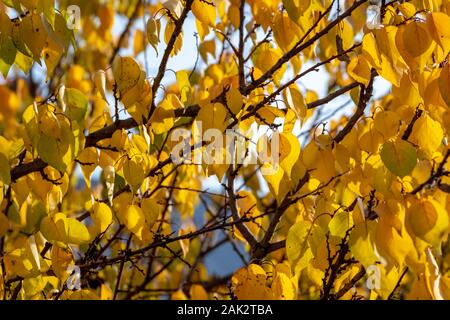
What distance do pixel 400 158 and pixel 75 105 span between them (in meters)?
0.68

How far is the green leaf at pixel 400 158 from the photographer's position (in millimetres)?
1481

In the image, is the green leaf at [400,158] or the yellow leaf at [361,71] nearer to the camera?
the green leaf at [400,158]

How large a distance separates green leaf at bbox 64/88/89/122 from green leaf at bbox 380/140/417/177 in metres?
0.63

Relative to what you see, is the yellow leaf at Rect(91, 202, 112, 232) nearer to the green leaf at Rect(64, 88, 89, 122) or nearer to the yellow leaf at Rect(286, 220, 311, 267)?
the green leaf at Rect(64, 88, 89, 122)

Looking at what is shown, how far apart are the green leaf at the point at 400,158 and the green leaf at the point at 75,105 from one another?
0.63 m

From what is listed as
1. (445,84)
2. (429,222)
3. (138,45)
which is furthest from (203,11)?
(138,45)

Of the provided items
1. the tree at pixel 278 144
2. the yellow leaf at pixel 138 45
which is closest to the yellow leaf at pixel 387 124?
the tree at pixel 278 144

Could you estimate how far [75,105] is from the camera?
1.65m

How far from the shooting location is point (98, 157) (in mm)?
1923

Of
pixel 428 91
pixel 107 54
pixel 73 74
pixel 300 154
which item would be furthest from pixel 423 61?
pixel 107 54

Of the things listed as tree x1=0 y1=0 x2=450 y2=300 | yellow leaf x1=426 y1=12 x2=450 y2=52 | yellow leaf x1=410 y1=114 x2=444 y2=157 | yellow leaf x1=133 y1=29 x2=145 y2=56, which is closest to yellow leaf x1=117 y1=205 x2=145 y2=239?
tree x1=0 y1=0 x2=450 y2=300

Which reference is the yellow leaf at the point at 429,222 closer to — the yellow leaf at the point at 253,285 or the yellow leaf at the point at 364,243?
the yellow leaf at the point at 364,243

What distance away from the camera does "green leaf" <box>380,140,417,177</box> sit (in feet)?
4.86

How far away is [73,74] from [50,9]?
8.72ft
